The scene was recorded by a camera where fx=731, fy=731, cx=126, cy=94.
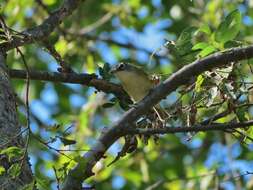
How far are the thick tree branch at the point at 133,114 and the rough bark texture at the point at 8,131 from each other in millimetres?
304

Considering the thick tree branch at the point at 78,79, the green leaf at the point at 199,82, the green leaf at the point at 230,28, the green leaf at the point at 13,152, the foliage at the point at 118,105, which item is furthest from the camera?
the foliage at the point at 118,105

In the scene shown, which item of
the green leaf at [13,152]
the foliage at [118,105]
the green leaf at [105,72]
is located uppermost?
the foliage at [118,105]

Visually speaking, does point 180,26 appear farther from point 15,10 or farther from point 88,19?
point 15,10

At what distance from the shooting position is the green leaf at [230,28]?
10.3 feet

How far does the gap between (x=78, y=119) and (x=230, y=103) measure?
388 cm

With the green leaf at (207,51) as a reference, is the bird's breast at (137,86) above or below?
above

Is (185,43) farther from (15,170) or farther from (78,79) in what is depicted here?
(15,170)

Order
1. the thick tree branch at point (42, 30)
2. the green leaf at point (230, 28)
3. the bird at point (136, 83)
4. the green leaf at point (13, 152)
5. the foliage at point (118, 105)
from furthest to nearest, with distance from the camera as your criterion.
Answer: the foliage at point (118, 105)
the bird at point (136, 83)
the thick tree branch at point (42, 30)
the green leaf at point (230, 28)
the green leaf at point (13, 152)

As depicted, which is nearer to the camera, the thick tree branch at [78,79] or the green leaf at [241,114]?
the green leaf at [241,114]

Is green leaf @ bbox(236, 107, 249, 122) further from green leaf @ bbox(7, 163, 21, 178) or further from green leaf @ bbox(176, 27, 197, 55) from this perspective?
green leaf @ bbox(7, 163, 21, 178)

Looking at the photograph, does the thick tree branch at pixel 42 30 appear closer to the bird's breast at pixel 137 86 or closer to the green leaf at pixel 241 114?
the bird's breast at pixel 137 86

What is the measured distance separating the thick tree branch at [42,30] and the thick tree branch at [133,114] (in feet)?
2.70

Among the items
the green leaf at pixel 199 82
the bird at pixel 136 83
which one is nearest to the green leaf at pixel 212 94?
the green leaf at pixel 199 82

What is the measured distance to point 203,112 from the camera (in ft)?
12.9
